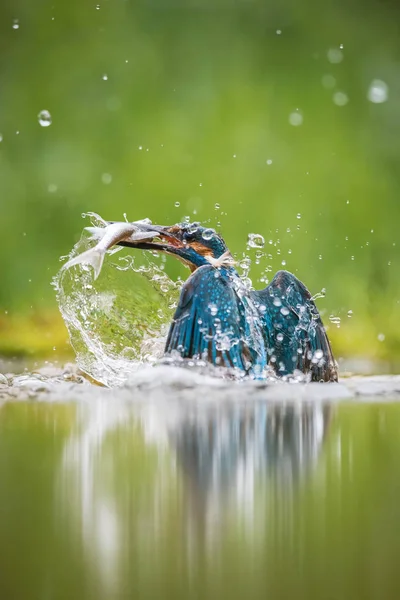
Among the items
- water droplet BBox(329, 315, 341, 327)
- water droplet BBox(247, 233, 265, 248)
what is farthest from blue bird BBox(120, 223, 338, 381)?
water droplet BBox(329, 315, 341, 327)

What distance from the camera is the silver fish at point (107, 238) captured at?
205 centimetres

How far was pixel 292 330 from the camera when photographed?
226cm

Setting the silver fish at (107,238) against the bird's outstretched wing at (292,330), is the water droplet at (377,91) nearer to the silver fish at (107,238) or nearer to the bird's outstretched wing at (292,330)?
the bird's outstretched wing at (292,330)

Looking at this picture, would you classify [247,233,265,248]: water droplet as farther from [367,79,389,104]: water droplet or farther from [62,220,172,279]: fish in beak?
[367,79,389,104]: water droplet

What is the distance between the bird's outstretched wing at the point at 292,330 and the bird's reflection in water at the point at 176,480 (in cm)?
84

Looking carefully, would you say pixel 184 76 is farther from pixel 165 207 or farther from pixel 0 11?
pixel 0 11

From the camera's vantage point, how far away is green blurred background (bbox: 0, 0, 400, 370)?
4430 millimetres

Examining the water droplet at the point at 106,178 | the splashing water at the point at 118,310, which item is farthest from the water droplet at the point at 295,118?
the splashing water at the point at 118,310

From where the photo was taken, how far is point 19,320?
14.3ft

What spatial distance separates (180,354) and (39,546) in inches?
52.8

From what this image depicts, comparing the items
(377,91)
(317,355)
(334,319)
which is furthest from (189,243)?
(377,91)

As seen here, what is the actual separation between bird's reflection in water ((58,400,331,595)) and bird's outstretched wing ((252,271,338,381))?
836 mm

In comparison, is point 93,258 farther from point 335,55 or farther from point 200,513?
point 335,55

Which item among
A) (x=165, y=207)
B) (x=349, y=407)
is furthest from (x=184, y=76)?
(x=349, y=407)
